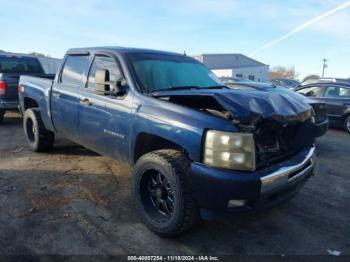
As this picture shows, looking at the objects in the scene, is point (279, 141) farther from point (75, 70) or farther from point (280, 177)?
point (75, 70)

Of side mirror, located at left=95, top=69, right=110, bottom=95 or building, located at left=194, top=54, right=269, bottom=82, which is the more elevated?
building, located at left=194, top=54, right=269, bottom=82

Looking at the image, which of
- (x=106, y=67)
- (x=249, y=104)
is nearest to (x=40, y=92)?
(x=106, y=67)

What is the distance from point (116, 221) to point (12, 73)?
7.58 meters

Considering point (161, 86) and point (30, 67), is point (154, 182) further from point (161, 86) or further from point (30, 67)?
point (30, 67)

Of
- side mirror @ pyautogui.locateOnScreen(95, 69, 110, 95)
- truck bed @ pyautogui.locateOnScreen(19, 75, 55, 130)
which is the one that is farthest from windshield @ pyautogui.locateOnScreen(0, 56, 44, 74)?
side mirror @ pyautogui.locateOnScreen(95, 69, 110, 95)

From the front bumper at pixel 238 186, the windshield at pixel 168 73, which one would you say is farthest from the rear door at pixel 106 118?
the front bumper at pixel 238 186

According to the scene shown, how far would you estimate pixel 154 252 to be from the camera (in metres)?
3.20

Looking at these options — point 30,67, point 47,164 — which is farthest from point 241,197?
point 30,67

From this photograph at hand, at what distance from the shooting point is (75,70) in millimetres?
5145

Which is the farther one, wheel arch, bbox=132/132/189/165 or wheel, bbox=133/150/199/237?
wheel arch, bbox=132/132/189/165

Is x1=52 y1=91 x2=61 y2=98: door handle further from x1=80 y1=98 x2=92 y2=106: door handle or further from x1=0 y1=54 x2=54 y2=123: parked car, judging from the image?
x1=0 y1=54 x2=54 y2=123: parked car

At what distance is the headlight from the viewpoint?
116 inches

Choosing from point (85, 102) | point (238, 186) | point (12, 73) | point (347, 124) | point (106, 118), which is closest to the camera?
point (238, 186)

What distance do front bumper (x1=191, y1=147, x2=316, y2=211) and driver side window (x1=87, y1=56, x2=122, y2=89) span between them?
1711 millimetres
